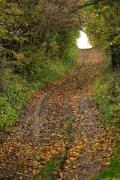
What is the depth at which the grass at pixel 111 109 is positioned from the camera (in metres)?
14.7

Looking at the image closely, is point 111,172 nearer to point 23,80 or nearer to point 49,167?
point 49,167

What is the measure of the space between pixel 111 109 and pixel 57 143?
545 centimetres

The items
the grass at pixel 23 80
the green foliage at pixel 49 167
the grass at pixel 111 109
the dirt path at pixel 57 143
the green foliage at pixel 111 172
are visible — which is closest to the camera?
the green foliage at pixel 111 172

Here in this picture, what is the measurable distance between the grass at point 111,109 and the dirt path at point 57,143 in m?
0.40

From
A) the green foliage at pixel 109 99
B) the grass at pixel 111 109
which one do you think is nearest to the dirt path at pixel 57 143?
the grass at pixel 111 109

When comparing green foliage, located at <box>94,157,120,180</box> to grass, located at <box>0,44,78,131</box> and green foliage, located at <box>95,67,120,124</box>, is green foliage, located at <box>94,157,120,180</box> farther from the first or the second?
grass, located at <box>0,44,78,131</box>

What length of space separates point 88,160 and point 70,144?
2.39 m

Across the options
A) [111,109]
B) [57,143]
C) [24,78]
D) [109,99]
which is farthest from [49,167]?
[24,78]

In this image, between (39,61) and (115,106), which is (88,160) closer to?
(115,106)

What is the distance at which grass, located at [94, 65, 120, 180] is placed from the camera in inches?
579

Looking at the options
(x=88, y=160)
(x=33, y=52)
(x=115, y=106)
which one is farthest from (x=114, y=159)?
(x=33, y=52)

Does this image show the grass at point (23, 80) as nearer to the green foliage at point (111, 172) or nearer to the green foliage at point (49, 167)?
the green foliage at point (49, 167)

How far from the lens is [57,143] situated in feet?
64.5

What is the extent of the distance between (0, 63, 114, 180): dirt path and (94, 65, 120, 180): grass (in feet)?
1.30
